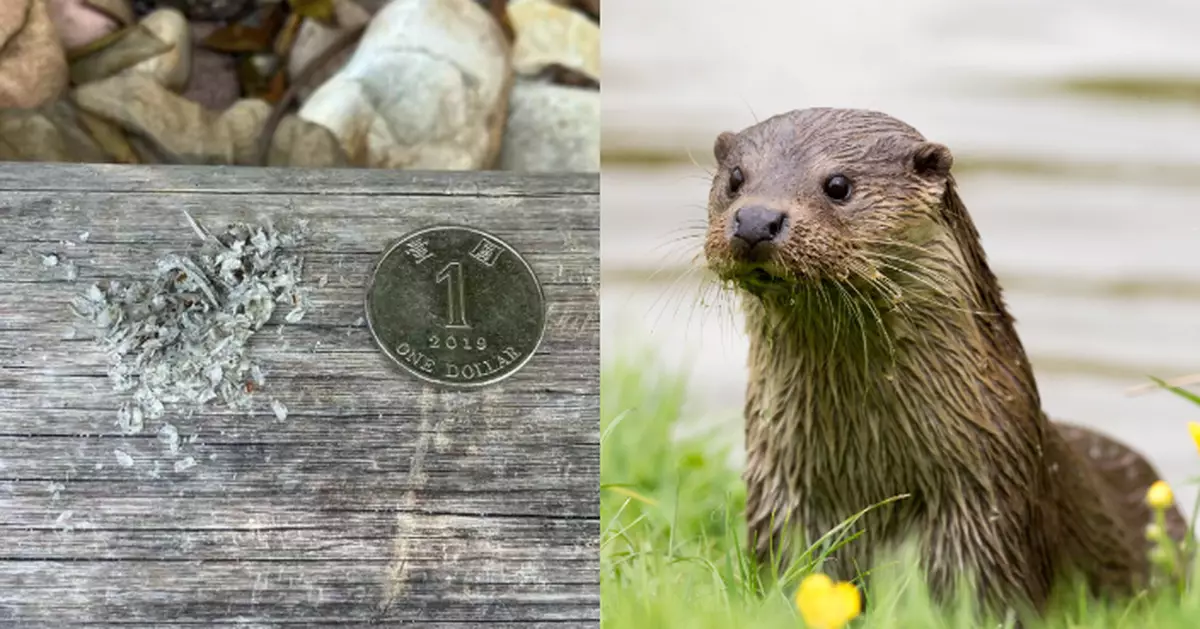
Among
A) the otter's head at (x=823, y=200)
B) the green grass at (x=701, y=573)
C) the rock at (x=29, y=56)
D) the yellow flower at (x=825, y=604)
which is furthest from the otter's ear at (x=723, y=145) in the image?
the rock at (x=29, y=56)

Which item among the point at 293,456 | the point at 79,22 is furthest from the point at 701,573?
the point at 79,22

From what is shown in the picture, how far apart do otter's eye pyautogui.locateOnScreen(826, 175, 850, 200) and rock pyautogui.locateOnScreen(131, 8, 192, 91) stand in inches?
34.3

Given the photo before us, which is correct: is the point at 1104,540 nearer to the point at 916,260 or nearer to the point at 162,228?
the point at 916,260

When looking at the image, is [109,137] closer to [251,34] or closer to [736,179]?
[251,34]

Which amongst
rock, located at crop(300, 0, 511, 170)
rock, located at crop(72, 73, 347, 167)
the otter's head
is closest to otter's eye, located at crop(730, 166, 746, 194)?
the otter's head

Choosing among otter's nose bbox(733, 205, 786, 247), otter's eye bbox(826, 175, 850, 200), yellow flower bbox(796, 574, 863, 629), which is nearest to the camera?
yellow flower bbox(796, 574, 863, 629)

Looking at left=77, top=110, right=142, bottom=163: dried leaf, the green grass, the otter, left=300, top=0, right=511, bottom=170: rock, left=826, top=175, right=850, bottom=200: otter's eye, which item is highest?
left=300, top=0, right=511, bottom=170: rock

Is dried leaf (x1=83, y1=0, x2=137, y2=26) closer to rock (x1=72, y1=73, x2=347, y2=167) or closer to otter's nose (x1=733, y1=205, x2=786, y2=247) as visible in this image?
rock (x1=72, y1=73, x2=347, y2=167)

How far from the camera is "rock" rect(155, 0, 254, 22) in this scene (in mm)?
2035

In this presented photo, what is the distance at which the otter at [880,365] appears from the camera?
75.4 inches

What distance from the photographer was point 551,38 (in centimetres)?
206

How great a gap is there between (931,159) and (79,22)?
1.15 metres

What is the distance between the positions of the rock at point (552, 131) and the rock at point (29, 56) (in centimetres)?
61

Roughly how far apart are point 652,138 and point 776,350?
1.63 m
